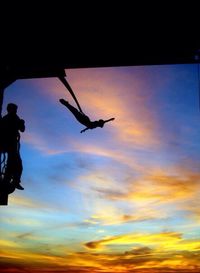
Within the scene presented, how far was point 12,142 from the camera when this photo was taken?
870 cm

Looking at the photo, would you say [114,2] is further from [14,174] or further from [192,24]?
Answer: [14,174]

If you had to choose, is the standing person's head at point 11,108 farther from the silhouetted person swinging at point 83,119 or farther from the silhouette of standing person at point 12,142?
the silhouetted person swinging at point 83,119

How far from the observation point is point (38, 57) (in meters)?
9.98

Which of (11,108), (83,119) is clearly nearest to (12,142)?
(11,108)

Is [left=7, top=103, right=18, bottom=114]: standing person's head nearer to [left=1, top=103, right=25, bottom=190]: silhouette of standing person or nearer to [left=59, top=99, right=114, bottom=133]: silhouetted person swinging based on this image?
[left=1, top=103, right=25, bottom=190]: silhouette of standing person

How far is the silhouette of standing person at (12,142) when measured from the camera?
8.64 meters

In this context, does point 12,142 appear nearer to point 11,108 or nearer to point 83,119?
point 11,108

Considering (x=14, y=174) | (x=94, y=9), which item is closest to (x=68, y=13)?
(x=94, y=9)

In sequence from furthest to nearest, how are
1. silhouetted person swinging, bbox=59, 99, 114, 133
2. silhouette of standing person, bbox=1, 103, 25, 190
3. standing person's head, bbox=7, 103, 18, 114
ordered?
silhouetted person swinging, bbox=59, 99, 114, 133
standing person's head, bbox=7, 103, 18, 114
silhouette of standing person, bbox=1, 103, 25, 190

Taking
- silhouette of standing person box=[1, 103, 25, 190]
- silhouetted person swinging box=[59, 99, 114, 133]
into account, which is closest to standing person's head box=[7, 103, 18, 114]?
silhouette of standing person box=[1, 103, 25, 190]

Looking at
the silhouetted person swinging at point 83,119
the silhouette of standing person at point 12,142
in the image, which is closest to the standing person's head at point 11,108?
the silhouette of standing person at point 12,142

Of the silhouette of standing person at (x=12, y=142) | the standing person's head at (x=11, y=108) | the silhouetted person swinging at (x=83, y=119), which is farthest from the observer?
the silhouetted person swinging at (x=83, y=119)

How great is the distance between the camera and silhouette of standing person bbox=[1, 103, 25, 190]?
864 cm

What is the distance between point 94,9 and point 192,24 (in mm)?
2067
